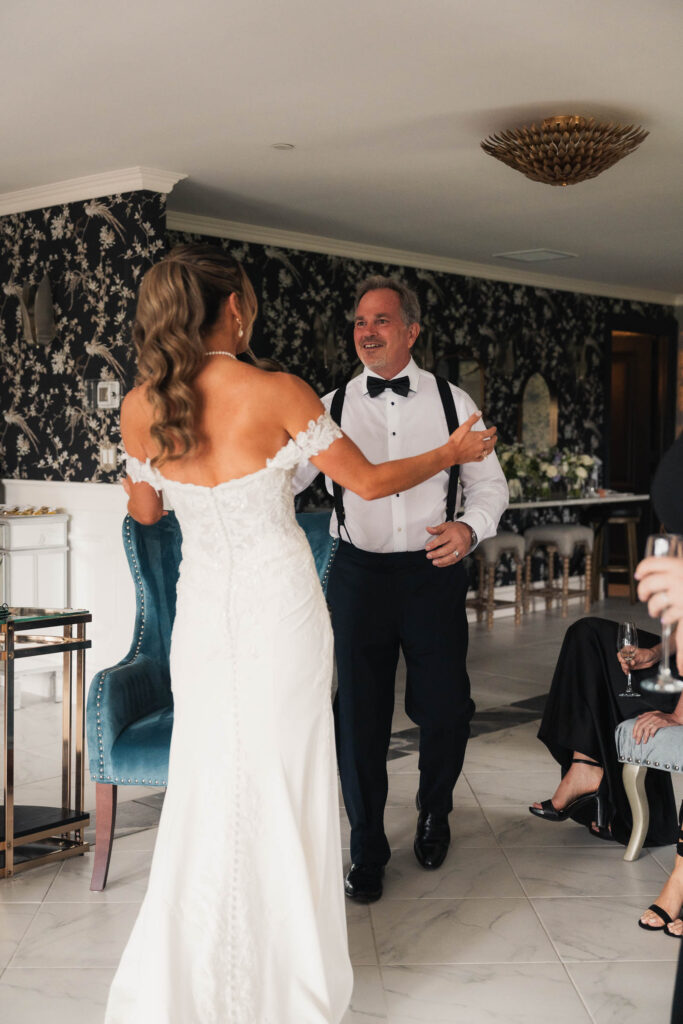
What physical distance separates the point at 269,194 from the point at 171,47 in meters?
2.42

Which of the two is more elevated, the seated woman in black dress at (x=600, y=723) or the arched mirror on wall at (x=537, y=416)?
the arched mirror on wall at (x=537, y=416)

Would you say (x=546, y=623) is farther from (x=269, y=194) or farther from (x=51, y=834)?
(x=51, y=834)

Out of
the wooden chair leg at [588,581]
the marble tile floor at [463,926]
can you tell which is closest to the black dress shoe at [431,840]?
the marble tile floor at [463,926]

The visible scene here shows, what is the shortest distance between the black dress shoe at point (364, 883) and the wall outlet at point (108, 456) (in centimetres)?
350

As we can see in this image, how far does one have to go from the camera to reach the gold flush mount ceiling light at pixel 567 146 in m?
4.64

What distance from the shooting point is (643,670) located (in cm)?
339

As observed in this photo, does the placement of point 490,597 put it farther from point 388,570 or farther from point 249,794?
point 249,794

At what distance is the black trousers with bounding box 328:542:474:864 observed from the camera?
3.20 meters

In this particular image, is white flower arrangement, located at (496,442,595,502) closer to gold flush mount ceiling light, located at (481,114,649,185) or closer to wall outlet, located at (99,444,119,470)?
wall outlet, located at (99,444,119,470)

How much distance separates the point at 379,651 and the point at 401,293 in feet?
3.51

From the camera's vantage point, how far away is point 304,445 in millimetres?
2275

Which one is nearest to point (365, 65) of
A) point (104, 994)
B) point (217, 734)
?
point (217, 734)

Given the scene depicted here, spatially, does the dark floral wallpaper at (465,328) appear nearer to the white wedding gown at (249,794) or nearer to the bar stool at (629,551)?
the bar stool at (629,551)

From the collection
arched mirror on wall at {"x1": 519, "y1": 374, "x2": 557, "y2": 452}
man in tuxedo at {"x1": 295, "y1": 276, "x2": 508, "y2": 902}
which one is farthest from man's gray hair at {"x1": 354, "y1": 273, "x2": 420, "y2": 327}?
arched mirror on wall at {"x1": 519, "y1": 374, "x2": 557, "y2": 452}
